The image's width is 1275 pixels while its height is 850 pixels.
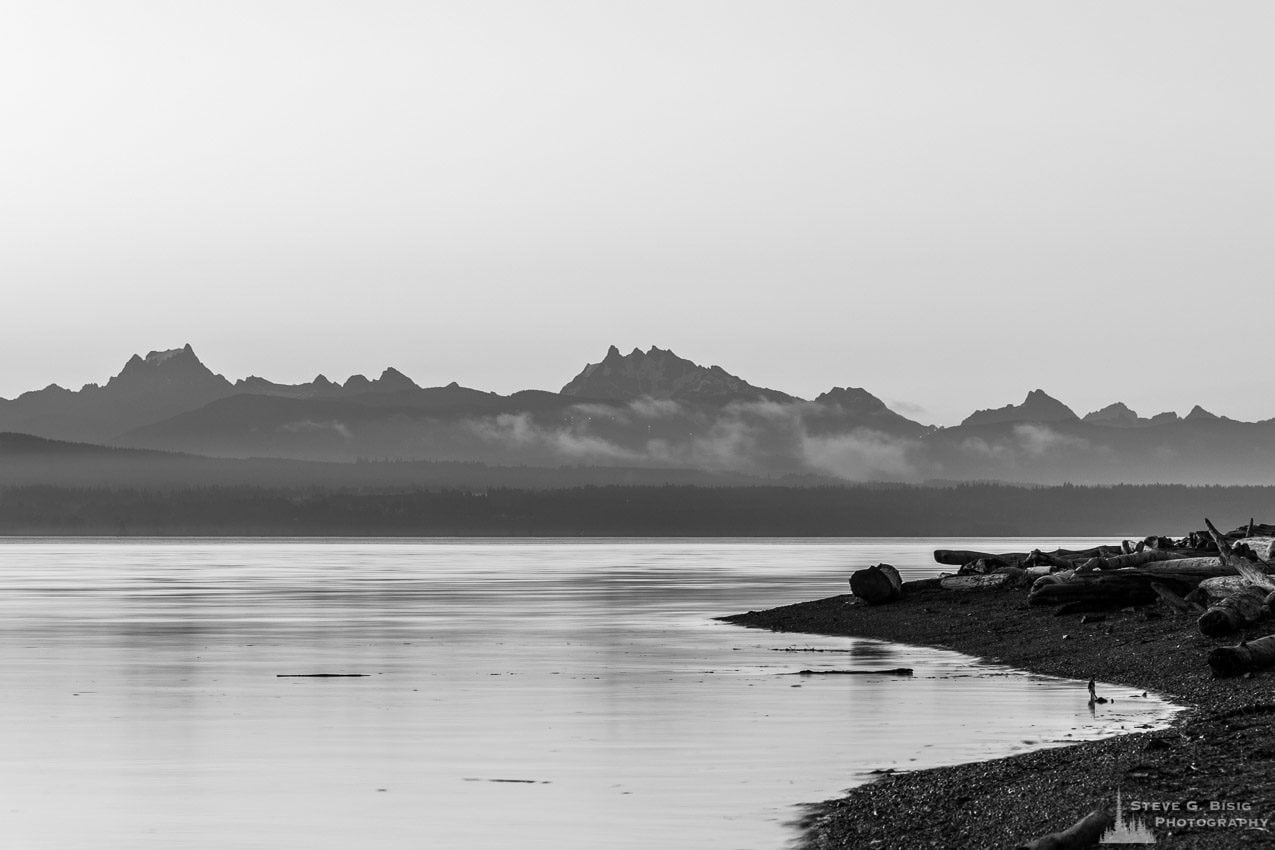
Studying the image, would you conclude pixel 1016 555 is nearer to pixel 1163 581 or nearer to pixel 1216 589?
pixel 1163 581

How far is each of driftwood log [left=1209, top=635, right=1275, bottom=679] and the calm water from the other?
154 centimetres

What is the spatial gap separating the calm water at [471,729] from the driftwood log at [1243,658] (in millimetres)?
1538

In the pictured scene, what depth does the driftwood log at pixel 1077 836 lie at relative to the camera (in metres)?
13.4

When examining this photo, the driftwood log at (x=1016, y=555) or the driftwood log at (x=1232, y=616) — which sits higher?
the driftwood log at (x=1016, y=555)

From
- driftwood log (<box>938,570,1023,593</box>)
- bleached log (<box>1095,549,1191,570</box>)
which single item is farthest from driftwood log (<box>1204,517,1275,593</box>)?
driftwood log (<box>938,570,1023,593</box>)

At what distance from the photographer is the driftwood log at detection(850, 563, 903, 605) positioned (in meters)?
48.5

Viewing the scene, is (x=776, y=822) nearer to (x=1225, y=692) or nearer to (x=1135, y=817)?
(x=1135, y=817)

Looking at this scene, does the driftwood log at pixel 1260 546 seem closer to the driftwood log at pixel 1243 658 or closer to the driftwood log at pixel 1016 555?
the driftwood log at pixel 1016 555

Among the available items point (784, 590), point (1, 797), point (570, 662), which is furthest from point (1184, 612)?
point (784, 590)

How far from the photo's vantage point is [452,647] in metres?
39.3

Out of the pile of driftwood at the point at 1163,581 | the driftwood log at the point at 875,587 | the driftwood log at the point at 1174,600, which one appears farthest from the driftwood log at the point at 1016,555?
the driftwood log at the point at 1174,600

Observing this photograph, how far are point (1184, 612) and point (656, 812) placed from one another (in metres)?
22.3

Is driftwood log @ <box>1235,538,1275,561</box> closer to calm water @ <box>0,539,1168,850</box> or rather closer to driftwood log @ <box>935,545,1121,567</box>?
driftwood log @ <box>935,545,1121,567</box>

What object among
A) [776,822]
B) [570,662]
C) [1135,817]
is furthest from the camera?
[570,662]
